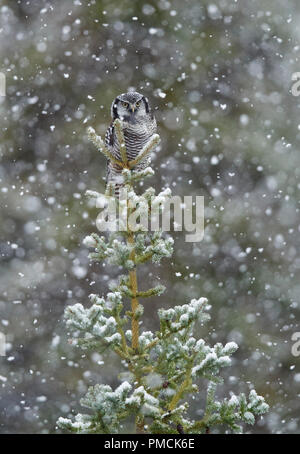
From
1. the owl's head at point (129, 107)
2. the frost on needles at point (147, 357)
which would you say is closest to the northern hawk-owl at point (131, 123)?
the owl's head at point (129, 107)

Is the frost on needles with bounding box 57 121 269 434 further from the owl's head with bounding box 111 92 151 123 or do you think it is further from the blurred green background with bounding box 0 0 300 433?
the blurred green background with bounding box 0 0 300 433

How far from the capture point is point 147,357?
202 centimetres

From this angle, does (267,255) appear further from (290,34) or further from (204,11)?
(204,11)

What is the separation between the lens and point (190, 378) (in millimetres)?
2014

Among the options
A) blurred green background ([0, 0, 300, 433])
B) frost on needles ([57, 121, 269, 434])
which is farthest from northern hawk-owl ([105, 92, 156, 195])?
blurred green background ([0, 0, 300, 433])

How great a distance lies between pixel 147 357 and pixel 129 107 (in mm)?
2380

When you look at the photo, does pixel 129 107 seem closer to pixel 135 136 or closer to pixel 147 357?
pixel 135 136

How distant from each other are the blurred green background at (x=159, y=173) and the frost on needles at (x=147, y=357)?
437 cm

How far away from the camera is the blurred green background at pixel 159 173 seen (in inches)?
264

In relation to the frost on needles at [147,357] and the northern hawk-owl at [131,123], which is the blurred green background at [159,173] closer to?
the northern hawk-owl at [131,123]

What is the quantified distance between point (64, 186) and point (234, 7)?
327cm

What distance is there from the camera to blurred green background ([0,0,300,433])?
670 cm

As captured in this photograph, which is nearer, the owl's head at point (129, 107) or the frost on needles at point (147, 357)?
the frost on needles at point (147, 357)

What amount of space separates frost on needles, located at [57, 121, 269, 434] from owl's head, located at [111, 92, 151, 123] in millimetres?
1948
